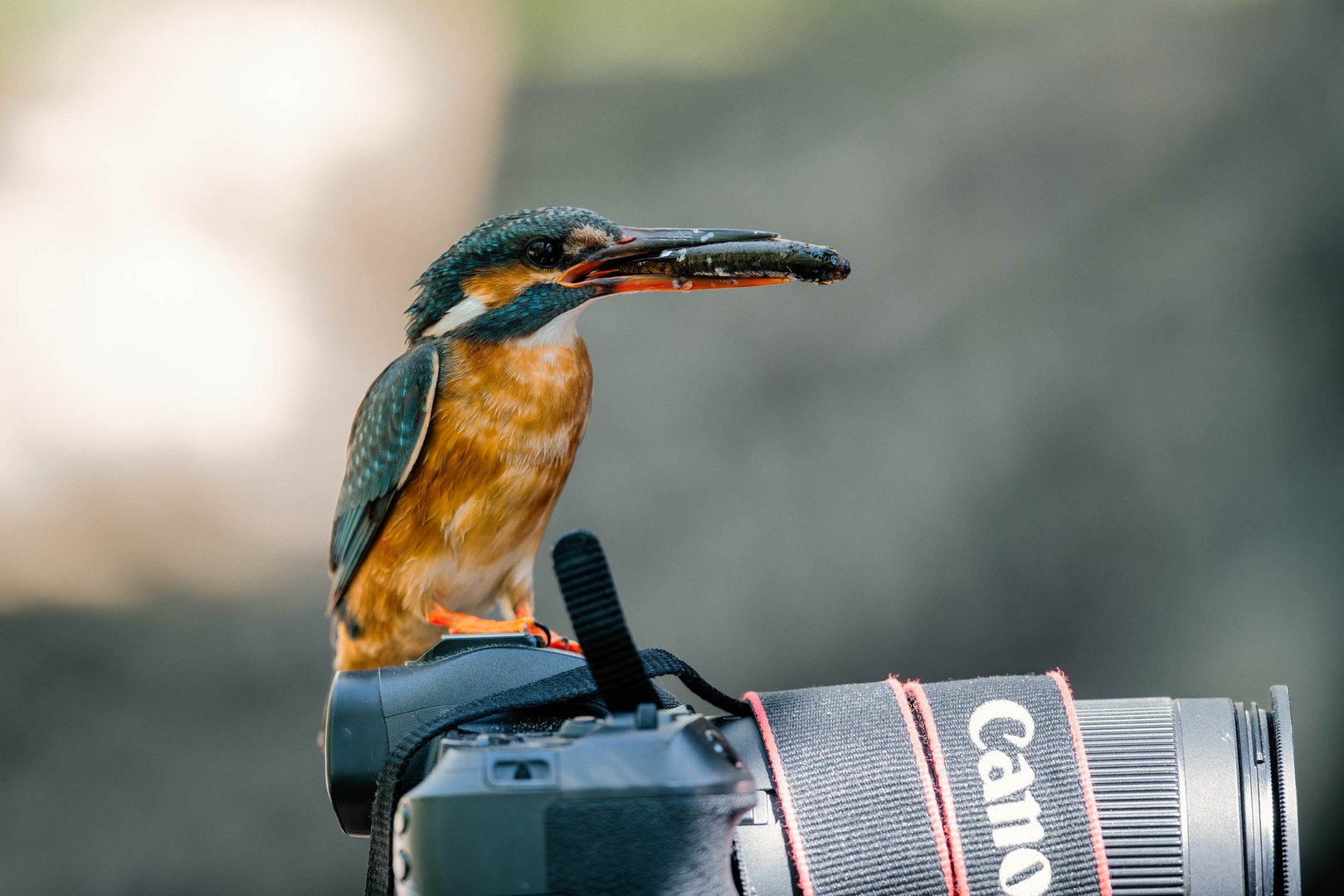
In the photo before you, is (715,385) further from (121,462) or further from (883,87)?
(121,462)

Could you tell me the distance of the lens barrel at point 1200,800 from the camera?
0.70 m

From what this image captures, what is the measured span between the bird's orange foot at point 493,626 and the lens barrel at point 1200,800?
1.18ft

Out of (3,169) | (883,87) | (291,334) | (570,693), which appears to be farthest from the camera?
(883,87)

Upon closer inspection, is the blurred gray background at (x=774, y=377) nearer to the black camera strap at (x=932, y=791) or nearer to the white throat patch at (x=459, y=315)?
the white throat patch at (x=459, y=315)

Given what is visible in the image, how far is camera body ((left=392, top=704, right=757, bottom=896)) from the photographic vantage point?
526 millimetres

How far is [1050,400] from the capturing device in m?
2.02

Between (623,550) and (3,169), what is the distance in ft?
3.30

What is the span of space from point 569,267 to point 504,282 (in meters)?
0.06

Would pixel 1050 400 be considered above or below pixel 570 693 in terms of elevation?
above

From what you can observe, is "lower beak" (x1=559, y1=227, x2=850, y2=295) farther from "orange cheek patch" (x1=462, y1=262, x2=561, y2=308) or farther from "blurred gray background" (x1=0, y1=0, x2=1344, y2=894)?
"blurred gray background" (x1=0, y1=0, x2=1344, y2=894)

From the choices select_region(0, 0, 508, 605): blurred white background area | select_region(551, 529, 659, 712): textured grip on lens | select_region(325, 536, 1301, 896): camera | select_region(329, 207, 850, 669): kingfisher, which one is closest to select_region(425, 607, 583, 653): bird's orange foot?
select_region(329, 207, 850, 669): kingfisher

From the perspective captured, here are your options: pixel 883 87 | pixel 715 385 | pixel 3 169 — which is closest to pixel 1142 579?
pixel 715 385

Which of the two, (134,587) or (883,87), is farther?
(883,87)

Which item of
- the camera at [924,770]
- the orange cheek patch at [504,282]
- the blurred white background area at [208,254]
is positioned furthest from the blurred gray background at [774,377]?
the camera at [924,770]
